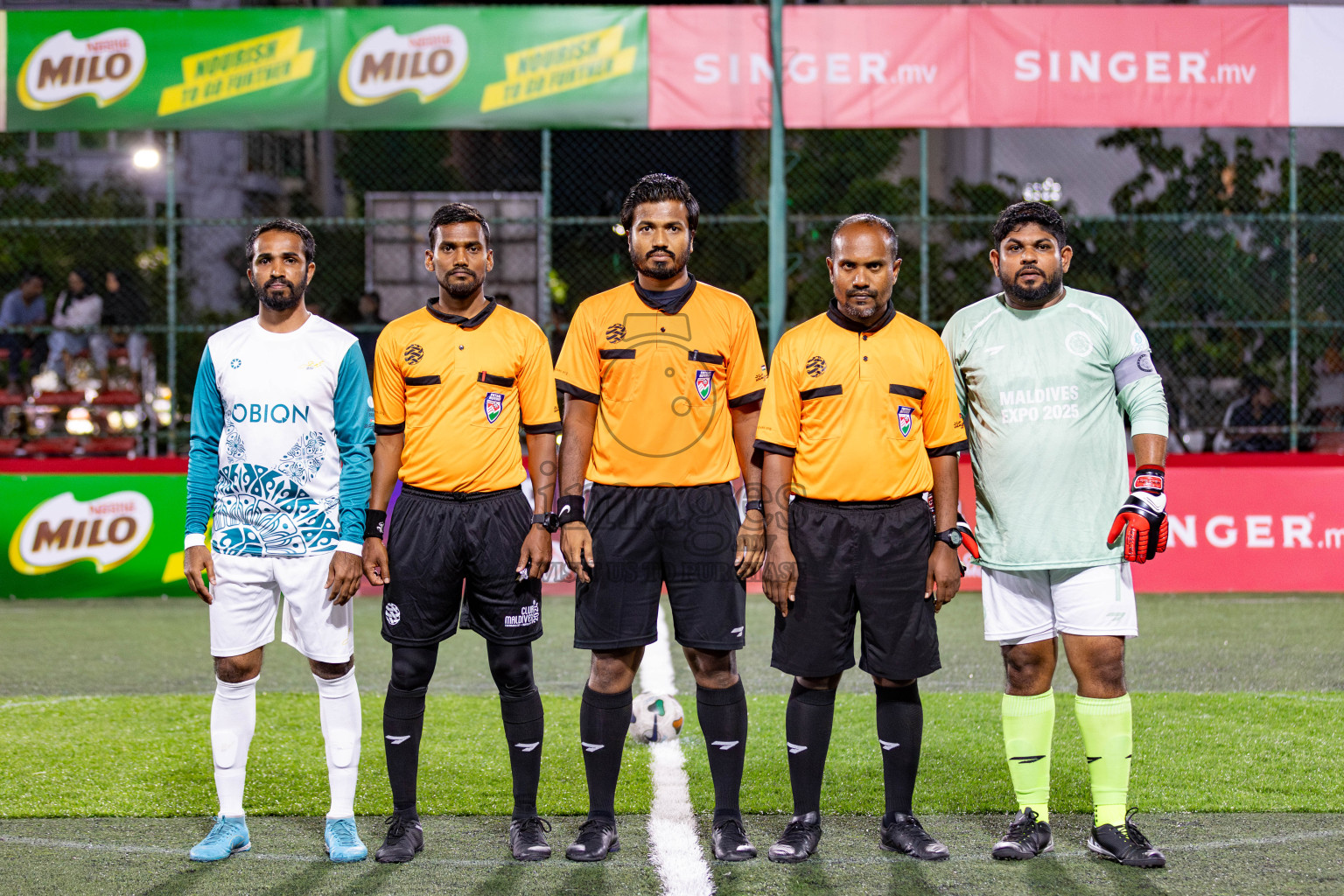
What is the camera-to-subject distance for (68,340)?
45.1 feet

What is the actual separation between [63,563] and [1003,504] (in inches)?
330

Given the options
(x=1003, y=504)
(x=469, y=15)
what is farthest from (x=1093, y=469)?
(x=469, y=15)

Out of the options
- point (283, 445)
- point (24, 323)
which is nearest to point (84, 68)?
point (24, 323)

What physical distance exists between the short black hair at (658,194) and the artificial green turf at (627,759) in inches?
85.2

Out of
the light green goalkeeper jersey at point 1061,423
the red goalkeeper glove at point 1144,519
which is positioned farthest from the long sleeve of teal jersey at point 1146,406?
the red goalkeeper glove at point 1144,519

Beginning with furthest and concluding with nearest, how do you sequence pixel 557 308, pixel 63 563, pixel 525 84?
pixel 557 308 < pixel 525 84 < pixel 63 563

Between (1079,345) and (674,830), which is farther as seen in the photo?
(674,830)

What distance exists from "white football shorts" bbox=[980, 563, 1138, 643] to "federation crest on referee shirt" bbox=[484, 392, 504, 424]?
1.72 m

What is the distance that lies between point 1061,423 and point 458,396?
1.98 metres

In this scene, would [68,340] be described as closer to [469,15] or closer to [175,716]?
[469,15]

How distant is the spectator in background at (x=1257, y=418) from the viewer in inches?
507

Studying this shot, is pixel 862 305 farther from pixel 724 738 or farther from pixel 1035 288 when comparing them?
pixel 724 738

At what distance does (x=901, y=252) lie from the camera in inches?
564

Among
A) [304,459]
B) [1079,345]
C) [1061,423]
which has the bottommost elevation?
[304,459]
